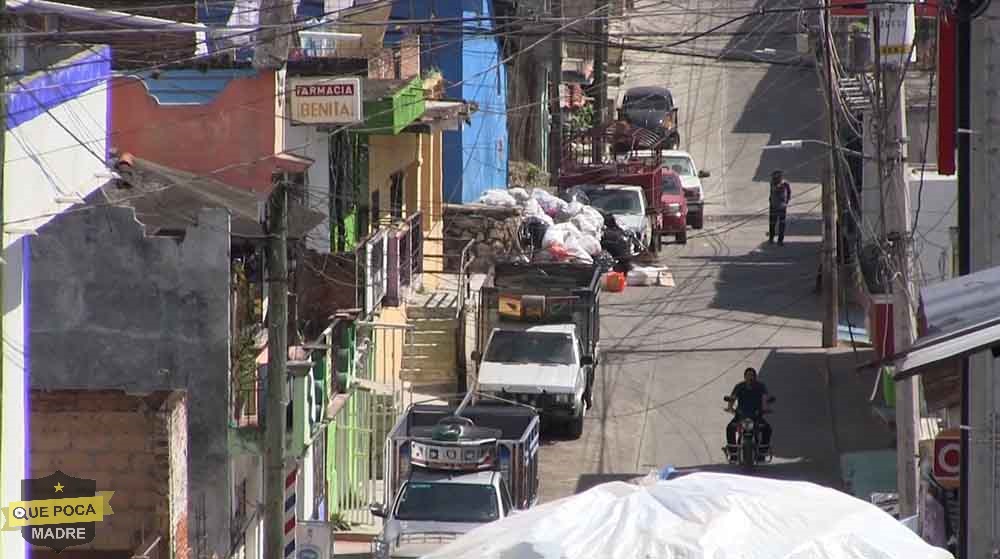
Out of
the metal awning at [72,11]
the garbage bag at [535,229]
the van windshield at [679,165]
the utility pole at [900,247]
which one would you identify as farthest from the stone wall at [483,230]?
the metal awning at [72,11]

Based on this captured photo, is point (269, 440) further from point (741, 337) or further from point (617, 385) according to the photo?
point (741, 337)

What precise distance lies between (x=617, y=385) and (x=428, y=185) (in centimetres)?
698

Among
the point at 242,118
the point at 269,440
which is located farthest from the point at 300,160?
the point at 269,440

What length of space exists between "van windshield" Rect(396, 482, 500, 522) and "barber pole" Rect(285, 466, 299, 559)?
5.02ft

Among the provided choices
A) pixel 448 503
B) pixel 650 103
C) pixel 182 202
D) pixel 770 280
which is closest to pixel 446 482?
pixel 448 503

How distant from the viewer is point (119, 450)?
16141 mm

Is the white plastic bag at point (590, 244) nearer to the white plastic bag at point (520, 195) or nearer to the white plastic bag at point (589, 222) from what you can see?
the white plastic bag at point (589, 222)

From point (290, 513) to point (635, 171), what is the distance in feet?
78.8

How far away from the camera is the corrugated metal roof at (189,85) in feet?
→ 72.8

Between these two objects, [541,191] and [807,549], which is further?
[541,191]

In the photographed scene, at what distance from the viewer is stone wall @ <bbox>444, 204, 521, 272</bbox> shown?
36219 millimetres

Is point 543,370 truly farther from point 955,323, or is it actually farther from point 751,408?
point 955,323

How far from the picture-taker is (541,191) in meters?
38.6

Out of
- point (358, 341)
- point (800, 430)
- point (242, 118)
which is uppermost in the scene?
point (242, 118)
